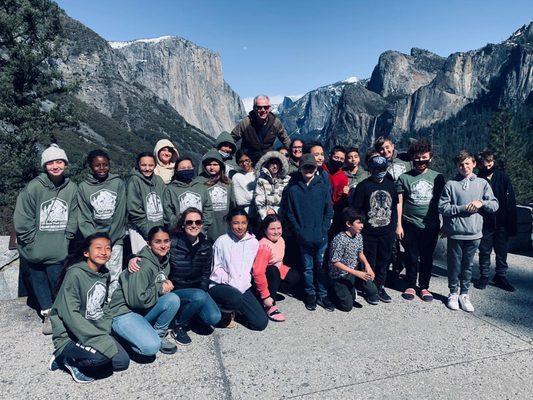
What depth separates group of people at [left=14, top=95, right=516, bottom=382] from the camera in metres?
3.62

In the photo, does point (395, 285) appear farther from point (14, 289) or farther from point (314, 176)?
point (14, 289)

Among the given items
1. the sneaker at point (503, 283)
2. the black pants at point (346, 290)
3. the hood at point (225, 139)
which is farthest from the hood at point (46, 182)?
the sneaker at point (503, 283)

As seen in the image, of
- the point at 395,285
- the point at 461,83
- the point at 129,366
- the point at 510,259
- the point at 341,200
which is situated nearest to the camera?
the point at 129,366

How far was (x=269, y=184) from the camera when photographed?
→ 4.84m

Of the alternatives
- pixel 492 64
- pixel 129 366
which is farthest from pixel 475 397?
pixel 492 64

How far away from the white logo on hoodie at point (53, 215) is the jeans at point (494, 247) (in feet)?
18.2

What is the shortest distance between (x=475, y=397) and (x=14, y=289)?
5.88 meters

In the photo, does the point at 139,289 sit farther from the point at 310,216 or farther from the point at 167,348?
the point at 310,216

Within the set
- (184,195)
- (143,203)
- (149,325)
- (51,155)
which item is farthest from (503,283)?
(51,155)

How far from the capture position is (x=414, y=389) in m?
3.03

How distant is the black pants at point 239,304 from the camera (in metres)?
4.14

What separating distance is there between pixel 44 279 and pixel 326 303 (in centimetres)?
342

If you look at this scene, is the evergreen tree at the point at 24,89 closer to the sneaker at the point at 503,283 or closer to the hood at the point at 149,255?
the hood at the point at 149,255

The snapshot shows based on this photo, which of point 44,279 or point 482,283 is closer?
point 44,279
